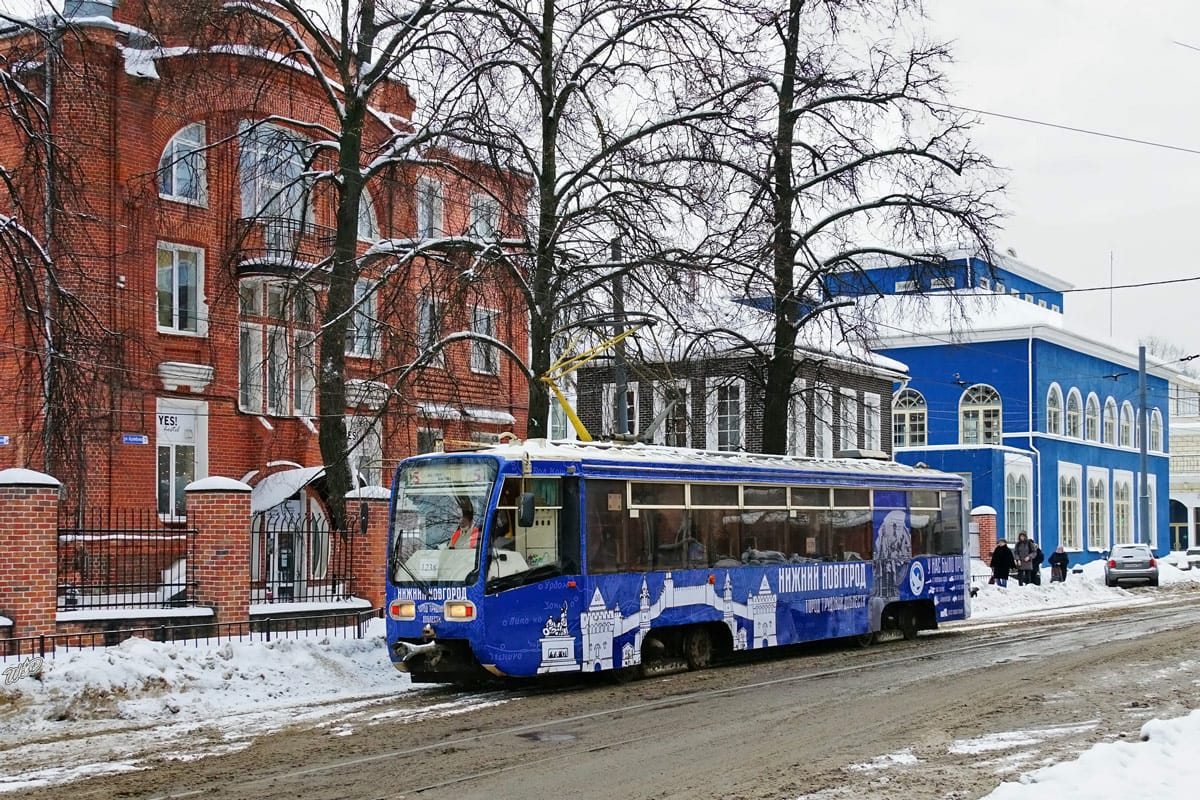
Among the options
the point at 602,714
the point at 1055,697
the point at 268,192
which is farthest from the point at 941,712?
the point at 268,192

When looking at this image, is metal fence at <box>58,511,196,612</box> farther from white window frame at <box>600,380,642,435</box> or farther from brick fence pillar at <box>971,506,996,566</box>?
brick fence pillar at <box>971,506,996,566</box>

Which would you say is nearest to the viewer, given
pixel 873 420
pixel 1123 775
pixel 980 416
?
pixel 1123 775

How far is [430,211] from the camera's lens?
25938 millimetres

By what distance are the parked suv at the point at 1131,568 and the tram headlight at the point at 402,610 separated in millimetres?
33340

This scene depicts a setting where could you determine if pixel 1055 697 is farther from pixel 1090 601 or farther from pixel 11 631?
pixel 1090 601

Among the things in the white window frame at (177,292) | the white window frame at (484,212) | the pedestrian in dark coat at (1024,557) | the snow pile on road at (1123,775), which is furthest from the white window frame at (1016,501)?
the snow pile on road at (1123,775)

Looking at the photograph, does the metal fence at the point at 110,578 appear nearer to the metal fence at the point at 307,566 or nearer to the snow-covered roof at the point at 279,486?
the metal fence at the point at 307,566

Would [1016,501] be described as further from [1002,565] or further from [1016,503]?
[1002,565]

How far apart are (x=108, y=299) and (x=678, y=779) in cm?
1695

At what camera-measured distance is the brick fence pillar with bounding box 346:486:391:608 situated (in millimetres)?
21859

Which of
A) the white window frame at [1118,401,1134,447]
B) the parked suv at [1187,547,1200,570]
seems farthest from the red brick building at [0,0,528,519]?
the white window frame at [1118,401,1134,447]

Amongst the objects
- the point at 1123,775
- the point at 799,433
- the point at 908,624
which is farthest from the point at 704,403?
A: the point at 1123,775

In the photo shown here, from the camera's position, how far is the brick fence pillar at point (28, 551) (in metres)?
16.8

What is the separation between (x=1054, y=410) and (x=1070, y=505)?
4.51 metres
